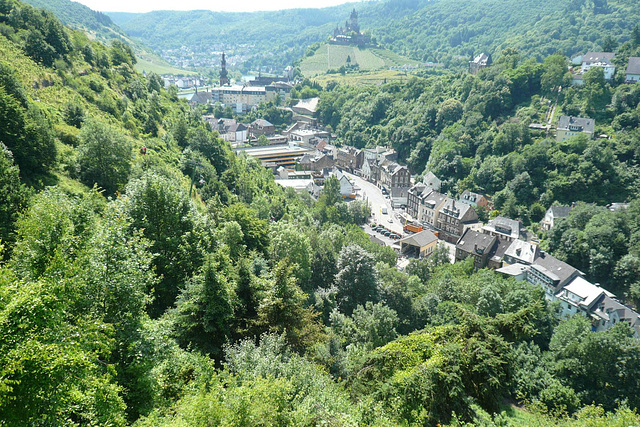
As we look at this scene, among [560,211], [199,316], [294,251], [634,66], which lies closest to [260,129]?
[560,211]

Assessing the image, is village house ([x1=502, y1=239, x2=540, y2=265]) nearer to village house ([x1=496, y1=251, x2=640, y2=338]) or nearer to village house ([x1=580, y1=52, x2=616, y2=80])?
village house ([x1=496, y1=251, x2=640, y2=338])

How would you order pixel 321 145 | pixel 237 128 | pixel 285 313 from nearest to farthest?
pixel 285 313, pixel 321 145, pixel 237 128

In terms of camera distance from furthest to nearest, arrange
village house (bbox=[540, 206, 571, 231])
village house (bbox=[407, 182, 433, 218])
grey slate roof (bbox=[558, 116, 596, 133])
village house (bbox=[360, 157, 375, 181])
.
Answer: village house (bbox=[360, 157, 375, 181])
grey slate roof (bbox=[558, 116, 596, 133])
village house (bbox=[407, 182, 433, 218])
village house (bbox=[540, 206, 571, 231])

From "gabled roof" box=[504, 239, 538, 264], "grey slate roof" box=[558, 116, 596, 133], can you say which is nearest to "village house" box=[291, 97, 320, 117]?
"grey slate roof" box=[558, 116, 596, 133]

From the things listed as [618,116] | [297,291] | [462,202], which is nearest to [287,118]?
[462,202]

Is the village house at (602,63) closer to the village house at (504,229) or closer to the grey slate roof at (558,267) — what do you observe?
the village house at (504,229)

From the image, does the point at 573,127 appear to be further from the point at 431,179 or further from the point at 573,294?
the point at 573,294
